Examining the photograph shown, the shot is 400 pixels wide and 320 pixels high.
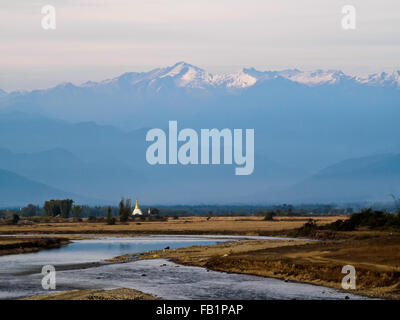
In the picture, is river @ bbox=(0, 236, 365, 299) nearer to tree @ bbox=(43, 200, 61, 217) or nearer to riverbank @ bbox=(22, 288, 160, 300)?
riverbank @ bbox=(22, 288, 160, 300)

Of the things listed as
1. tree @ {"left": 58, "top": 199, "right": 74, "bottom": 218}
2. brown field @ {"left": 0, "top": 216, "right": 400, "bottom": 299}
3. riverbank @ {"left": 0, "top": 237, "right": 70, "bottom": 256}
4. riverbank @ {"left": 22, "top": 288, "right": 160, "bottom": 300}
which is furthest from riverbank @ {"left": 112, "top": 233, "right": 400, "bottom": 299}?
tree @ {"left": 58, "top": 199, "right": 74, "bottom": 218}

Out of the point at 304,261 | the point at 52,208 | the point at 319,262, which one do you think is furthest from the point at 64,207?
the point at 319,262

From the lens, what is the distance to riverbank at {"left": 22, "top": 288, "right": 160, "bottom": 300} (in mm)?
37875

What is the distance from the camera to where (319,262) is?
50000mm

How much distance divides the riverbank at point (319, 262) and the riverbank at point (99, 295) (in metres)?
12.3

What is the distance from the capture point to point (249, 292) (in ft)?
137

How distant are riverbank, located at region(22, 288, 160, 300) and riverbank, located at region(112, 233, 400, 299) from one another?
12333 millimetres

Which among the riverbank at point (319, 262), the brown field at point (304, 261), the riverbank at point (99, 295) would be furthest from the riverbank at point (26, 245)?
the riverbank at point (99, 295)

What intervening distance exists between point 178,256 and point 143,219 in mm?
90333

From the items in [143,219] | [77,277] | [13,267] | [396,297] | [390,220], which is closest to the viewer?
[396,297]

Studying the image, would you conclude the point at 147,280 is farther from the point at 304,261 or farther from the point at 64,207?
the point at 64,207

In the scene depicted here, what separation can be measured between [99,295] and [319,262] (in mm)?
18068
